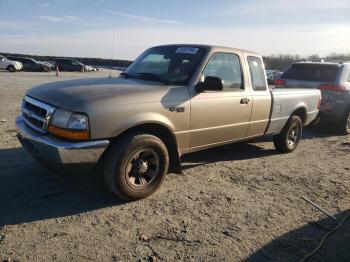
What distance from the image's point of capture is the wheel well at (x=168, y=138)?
14.8 feet

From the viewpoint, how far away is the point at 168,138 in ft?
15.5

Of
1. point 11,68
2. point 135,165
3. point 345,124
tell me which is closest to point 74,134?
point 135,165

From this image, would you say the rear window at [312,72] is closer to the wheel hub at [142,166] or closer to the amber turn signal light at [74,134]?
the wheel hub at [142,166]

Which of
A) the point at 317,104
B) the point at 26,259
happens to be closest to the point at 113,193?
the point at 26,259

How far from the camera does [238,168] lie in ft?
19.7

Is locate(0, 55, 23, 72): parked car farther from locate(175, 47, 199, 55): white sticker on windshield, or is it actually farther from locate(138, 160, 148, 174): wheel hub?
locate(138, 160, 148, 174): wheel hub

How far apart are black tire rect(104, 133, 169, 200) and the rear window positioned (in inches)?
252

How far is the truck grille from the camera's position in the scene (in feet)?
13.2

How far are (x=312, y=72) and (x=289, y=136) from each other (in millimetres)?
3169

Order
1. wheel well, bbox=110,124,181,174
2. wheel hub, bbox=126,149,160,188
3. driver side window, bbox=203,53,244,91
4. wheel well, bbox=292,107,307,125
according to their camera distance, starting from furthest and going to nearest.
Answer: wheel well, bbox=292,107,307,125 → driver side window, bbox=203,53,244,91 → wheel well, bbox=110,124,181,174 → wheel hub, bbox=126,149,160,188

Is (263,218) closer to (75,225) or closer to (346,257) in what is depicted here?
(346,257)

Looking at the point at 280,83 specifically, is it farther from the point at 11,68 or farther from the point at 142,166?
the point at 11,68

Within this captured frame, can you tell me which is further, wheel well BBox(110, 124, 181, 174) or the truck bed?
the truck bed

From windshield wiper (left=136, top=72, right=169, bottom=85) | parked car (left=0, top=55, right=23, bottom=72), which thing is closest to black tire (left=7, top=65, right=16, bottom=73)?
parked car (left=0, top=55, right=23, bottom=72)
